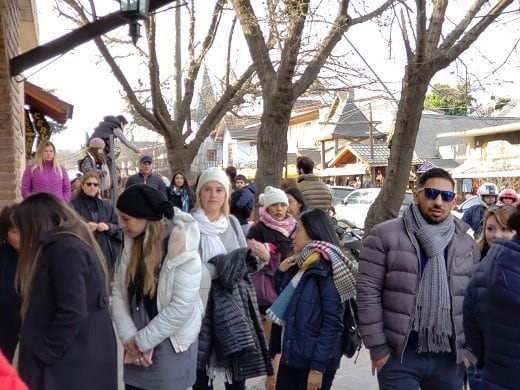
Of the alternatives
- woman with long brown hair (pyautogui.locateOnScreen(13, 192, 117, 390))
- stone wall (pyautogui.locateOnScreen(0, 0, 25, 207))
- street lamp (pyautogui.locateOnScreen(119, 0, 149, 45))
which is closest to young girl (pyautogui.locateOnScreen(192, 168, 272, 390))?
woman with long brown hair (pyautogui.locateOnScreen(13, 192, 117, 390))

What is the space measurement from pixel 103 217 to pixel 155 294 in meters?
4.30

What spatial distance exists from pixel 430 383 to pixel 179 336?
1489mm

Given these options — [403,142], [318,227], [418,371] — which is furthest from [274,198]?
[403,142]

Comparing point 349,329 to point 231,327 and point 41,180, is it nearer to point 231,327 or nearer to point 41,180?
point 231,327

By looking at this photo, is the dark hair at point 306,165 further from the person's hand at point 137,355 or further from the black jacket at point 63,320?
the black jacket at point 63,320

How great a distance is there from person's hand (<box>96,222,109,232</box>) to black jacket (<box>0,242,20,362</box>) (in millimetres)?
3592

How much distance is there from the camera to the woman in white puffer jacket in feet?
11.9

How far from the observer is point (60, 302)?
3145 millimetres

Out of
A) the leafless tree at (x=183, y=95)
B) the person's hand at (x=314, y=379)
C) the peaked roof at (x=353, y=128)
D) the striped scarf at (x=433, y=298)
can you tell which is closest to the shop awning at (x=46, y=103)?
the leafless tree at (x=183, y=95)

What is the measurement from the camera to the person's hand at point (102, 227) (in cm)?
759

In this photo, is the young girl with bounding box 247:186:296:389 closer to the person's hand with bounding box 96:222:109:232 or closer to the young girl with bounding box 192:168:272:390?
the young girl with bounding box 192:168:272:390

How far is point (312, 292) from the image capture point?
4215mm

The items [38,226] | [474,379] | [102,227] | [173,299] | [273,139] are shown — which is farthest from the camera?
[273,139]

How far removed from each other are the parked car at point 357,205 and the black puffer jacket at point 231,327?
75.0ft
